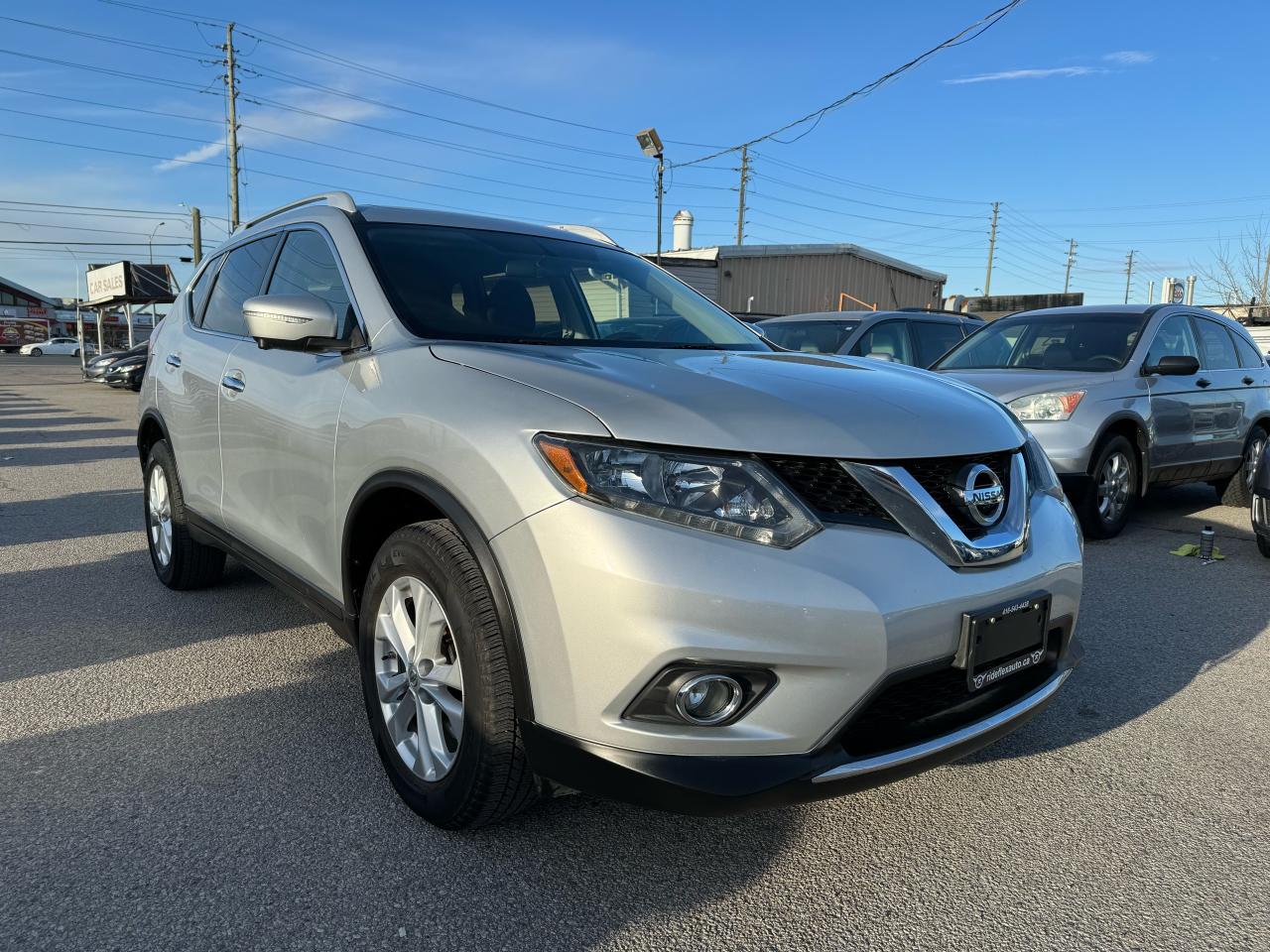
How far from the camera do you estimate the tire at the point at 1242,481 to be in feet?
24.3

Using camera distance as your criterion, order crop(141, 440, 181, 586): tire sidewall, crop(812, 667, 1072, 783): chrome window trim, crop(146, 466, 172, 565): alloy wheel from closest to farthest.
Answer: crop(812, 667, 1072, 783): chrome window trim, crop(141, 440, 181, 586): tire sidewall, crop(146, 466, 172, 565): alloy wheel

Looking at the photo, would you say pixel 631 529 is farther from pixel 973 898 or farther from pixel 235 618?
pixel 235 618

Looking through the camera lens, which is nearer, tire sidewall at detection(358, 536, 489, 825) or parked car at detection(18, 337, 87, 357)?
tire sidewall at detection(358, 536, 489, 825)

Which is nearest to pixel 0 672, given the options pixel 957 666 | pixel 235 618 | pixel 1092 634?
pixel 235 618

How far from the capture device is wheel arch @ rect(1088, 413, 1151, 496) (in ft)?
19.8

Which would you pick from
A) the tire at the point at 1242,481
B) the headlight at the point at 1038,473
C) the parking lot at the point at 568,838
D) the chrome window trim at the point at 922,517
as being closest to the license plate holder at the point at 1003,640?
the chrome window trim at the point at 922,517

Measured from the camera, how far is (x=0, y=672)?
137 inches

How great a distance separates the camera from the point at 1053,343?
271 inches

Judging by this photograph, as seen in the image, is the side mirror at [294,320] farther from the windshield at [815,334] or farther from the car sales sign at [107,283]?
the car sales sign at [107,283]

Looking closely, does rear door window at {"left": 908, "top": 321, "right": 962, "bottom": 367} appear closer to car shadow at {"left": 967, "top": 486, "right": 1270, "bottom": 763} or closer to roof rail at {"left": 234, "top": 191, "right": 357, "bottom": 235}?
car shadow at {"left": 967, "top": 486, "right": 1270, "bottom": 763}

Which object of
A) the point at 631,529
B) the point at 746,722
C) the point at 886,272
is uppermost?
the point at 886,272

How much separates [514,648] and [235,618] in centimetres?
264

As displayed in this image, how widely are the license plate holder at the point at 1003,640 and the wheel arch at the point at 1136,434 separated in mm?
4259

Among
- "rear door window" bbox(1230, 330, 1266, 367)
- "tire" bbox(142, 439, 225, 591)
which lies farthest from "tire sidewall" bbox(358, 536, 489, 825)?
"rear door window" bbox(1230, 330, 1266, 367)
